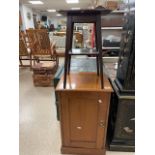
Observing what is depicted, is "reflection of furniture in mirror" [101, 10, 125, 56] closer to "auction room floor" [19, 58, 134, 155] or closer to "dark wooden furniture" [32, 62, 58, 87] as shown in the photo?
"dark wooden furniture" [32, 62, 58, 87]

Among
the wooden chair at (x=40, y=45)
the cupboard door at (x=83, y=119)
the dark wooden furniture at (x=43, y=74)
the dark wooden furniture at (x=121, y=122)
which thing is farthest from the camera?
the wooden chair at (x=40, y=45)

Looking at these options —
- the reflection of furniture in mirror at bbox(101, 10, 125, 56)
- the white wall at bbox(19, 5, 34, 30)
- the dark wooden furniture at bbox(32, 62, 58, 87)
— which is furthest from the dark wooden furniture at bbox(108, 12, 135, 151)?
the white wall at bbox(19, 5, 34, 30)

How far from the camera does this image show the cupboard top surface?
1.40 m

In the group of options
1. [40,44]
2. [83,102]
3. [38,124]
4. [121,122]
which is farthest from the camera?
[40,44]

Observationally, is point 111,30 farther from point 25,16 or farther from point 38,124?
point 25,16

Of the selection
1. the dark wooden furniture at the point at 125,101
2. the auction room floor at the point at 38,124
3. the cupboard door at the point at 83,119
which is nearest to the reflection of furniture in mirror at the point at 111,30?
the auction room floor at the point at 38,124

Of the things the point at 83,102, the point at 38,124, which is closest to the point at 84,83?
the point at 83,102

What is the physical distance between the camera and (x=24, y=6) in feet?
31.1

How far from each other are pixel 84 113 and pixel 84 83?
0.91 ft

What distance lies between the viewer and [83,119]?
5.05 ft

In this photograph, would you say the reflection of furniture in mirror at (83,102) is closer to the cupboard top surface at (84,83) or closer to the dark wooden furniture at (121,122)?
the cupboard top surface at (84,83)

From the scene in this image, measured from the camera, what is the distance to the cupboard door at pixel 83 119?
4.71ft

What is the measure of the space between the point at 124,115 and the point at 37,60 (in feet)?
11.1
